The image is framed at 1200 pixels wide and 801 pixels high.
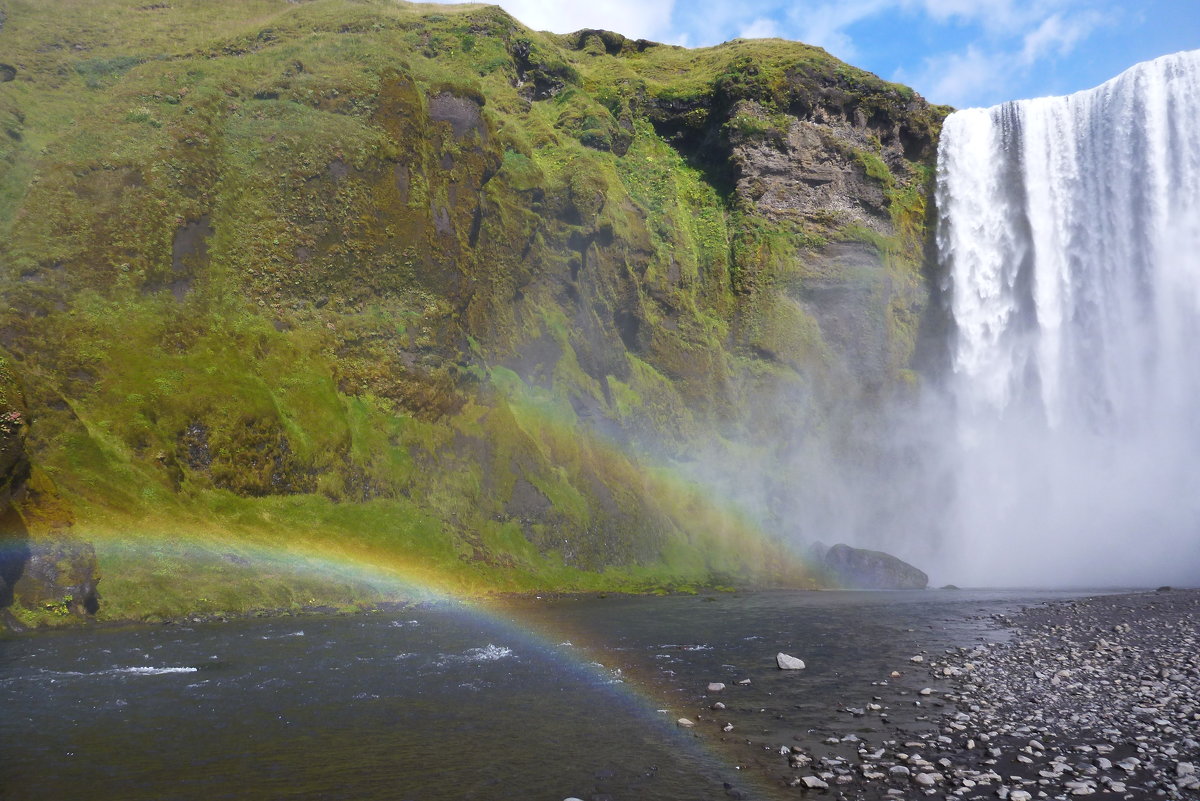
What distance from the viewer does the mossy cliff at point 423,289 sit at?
1235 inches

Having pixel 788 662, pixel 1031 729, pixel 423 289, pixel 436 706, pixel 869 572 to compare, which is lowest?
pixel 436 706

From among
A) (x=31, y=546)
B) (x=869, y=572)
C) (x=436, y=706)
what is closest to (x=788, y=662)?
(x=436, y=706)

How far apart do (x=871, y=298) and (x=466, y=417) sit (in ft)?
140

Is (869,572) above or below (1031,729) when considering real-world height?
below

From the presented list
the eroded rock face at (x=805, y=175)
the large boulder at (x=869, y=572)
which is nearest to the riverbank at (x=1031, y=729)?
the large boulder at (x=869, y=572)

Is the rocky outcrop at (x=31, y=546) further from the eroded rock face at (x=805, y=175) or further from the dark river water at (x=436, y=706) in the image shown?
the eroded rock face at (x=805, y=175)

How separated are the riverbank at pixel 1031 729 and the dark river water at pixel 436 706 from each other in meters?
0.50

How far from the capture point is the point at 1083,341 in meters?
58.2

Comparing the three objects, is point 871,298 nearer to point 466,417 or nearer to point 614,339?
point 614,339

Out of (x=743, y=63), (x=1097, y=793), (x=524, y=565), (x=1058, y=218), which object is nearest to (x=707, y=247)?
(x=743, y=63)

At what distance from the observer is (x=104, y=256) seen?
119 feet

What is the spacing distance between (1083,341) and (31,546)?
6976cm

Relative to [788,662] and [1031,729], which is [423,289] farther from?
[1031,729]

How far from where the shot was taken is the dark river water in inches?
425
